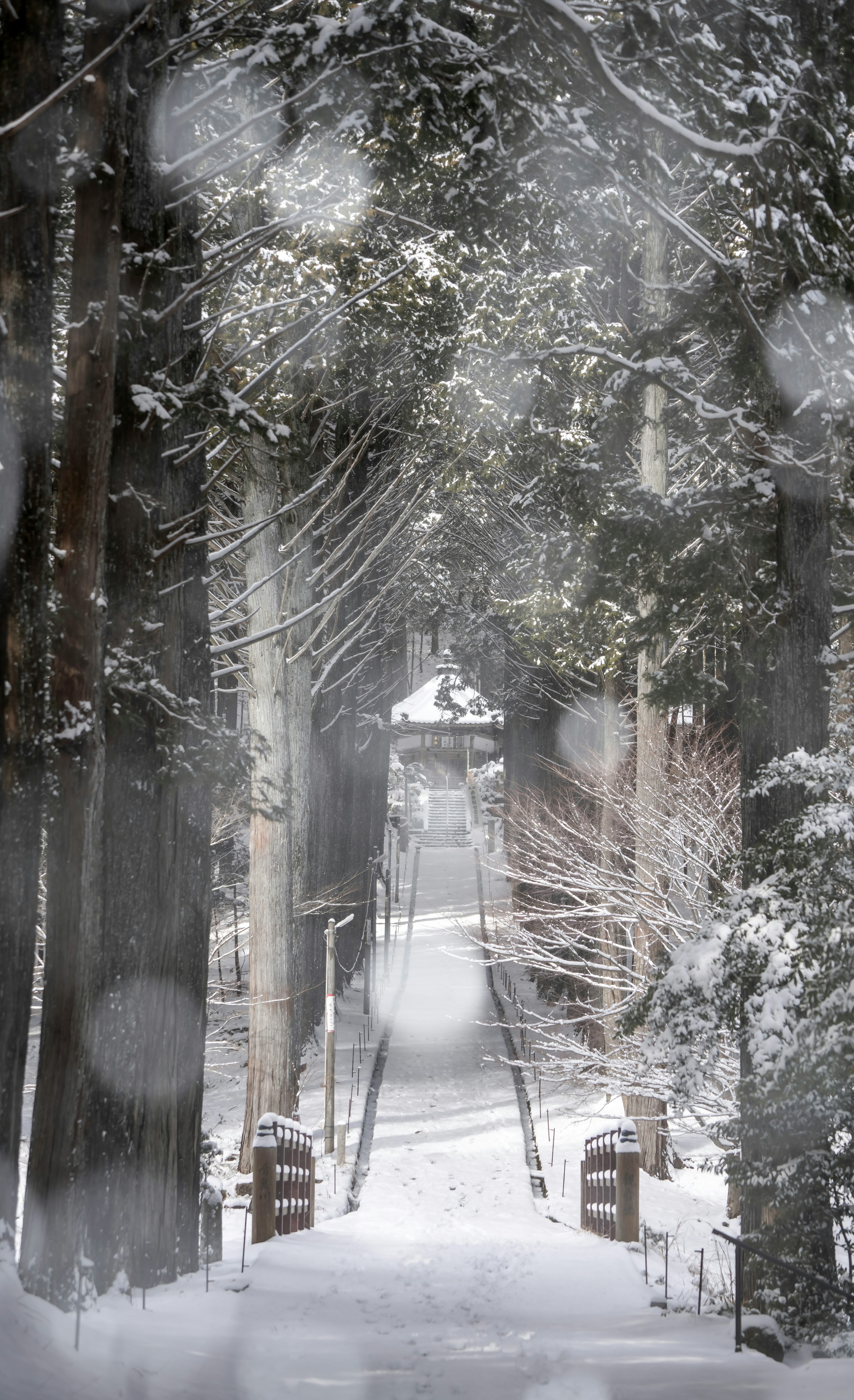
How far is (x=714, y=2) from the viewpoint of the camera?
21.0 feet

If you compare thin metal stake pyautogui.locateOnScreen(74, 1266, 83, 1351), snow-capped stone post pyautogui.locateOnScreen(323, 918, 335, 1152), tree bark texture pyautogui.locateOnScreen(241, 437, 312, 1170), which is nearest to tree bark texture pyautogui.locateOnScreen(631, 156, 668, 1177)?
snow-capped stone post pyautogui.locateOnScreen(323, 918, 335, 1152)

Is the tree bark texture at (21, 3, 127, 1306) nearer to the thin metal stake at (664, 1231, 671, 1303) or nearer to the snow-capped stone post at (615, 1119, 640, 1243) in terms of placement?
the thin metal stake at (664, 1231, 671, 1303)

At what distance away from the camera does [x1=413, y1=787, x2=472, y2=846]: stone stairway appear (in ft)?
156

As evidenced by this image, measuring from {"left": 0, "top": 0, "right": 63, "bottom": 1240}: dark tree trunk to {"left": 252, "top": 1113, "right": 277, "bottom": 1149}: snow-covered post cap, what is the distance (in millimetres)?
4103

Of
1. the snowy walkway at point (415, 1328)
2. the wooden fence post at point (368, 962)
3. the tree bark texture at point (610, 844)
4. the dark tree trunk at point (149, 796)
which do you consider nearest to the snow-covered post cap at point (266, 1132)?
the snowy walkway at point (415, 1328)

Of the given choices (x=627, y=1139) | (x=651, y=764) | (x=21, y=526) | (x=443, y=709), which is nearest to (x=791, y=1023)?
(x=627, y=1139)

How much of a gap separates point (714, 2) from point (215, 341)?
13.6 ft

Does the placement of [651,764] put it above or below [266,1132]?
above

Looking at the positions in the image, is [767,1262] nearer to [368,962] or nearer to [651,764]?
[651,764]

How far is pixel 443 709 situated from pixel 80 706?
101ft

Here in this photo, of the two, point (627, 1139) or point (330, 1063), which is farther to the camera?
point (330, 1063)

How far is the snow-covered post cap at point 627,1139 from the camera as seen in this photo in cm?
959

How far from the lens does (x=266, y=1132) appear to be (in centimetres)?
902

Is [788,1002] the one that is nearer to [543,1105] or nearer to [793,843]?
[793,843]
